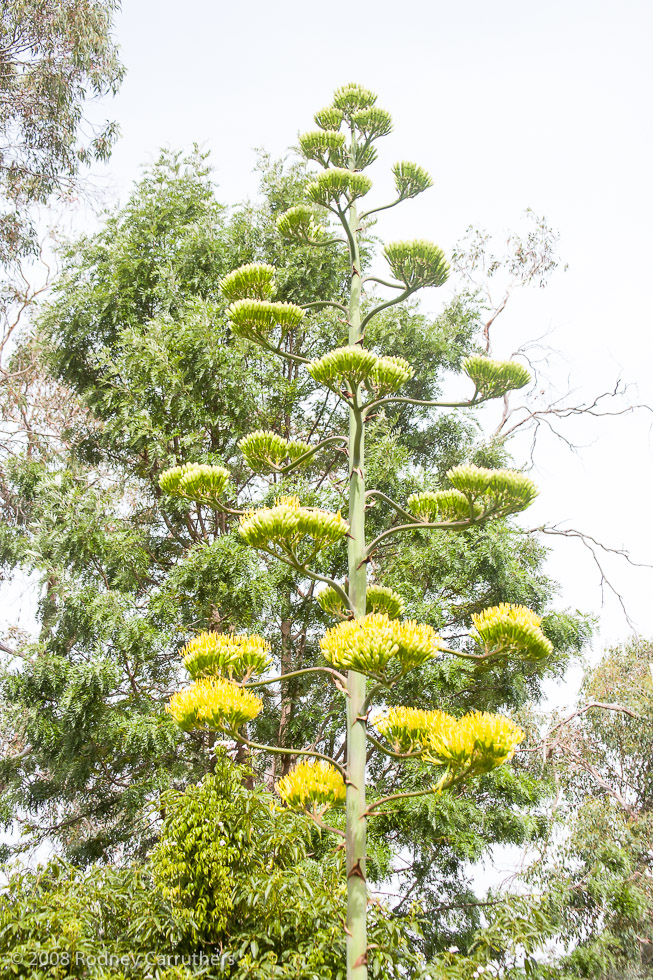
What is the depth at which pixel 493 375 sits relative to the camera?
11.1ft

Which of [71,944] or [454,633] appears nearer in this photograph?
[71,944]

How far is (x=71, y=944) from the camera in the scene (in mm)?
2887

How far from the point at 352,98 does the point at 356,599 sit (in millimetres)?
2847

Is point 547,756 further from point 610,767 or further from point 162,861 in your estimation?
point 162,861

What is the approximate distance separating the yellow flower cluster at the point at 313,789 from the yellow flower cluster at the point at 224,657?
1.37 ft

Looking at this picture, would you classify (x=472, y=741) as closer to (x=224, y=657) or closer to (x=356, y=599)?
(x=356, y=599)

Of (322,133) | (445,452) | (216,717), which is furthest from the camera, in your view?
(445,452)

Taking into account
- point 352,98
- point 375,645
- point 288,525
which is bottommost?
point 375,645

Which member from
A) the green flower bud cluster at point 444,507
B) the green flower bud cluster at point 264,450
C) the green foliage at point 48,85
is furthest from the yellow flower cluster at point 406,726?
the green foliage at point 48,85

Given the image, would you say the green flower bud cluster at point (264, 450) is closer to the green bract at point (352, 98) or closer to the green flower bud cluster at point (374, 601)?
the green flower bud cluster at point (374, 601)

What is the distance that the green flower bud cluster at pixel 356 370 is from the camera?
10.1ft

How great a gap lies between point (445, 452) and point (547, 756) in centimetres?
293

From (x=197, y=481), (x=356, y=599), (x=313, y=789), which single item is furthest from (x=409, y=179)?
(x=313, y=789)

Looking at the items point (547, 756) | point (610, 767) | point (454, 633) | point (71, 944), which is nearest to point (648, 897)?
point (547, 756)
